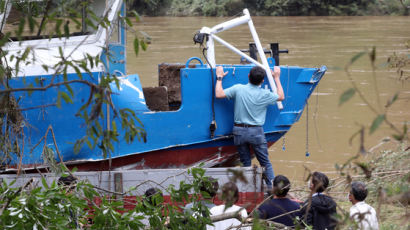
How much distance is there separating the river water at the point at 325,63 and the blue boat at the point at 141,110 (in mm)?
880

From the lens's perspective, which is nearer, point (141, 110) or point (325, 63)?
point (141, 110)

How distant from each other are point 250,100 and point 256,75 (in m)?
0.26

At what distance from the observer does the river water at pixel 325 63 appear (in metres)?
10.4

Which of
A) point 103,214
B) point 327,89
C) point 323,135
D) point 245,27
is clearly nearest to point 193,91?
point 103,214

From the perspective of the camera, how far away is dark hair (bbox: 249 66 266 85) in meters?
6.16

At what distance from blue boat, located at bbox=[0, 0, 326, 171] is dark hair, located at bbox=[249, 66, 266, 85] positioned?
294mm

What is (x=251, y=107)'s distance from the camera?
20.3 feet

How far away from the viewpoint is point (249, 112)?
6.18 m

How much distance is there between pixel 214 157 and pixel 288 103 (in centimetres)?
102

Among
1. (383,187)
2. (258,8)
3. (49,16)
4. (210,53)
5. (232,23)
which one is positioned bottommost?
(383,187)

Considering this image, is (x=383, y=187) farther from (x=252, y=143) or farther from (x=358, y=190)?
(x=252, y=143)

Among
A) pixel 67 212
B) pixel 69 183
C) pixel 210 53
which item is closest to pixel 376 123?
pixel 67 212

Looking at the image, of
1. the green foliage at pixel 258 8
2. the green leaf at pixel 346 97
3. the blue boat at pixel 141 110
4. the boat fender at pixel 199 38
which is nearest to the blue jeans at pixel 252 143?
the blue boat at pixel 141 110

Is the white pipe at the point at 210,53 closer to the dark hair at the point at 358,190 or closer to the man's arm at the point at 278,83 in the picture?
the man's arm at the point at 278,83
